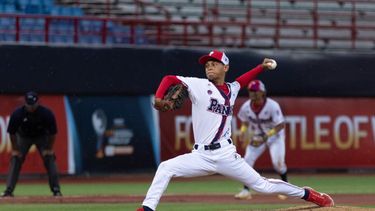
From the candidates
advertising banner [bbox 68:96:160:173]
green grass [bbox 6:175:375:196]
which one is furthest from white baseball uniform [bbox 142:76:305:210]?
advertising banner [bbox 68:96:160:173]

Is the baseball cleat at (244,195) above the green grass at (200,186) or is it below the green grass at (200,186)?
above

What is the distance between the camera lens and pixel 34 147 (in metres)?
19.8

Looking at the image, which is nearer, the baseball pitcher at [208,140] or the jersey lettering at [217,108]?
the baseball pitcher at [208,140]

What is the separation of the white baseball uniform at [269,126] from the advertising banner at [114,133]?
18.0 ft

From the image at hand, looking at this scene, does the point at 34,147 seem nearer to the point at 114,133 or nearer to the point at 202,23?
the point at 114,133

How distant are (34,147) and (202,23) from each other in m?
4.83

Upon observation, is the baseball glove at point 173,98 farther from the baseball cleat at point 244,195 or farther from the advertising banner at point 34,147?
the advertising banner at point 34,147

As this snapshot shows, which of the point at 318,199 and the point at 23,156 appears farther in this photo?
the point at 23,156

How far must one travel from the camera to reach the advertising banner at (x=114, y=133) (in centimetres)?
2033

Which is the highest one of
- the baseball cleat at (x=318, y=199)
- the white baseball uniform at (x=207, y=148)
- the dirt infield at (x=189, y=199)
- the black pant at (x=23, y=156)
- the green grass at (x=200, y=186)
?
the white baseball uniform at (x=207, y=148)

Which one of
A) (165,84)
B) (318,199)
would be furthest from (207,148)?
(318,199)

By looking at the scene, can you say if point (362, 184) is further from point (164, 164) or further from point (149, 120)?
point (164, 164)

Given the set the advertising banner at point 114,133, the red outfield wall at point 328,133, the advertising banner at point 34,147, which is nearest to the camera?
the advertising banner at point 34,147

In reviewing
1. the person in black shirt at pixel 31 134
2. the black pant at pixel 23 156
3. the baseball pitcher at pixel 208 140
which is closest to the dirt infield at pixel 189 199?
the person in black shirt at pixel 31 134
